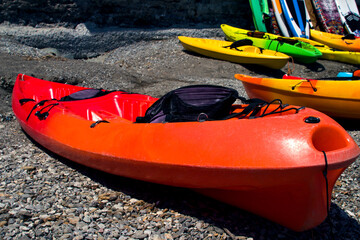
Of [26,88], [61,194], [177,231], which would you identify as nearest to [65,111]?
[61,194]

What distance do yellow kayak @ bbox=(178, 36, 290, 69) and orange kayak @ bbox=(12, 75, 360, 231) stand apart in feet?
18.2

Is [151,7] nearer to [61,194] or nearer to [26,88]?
[26,88]

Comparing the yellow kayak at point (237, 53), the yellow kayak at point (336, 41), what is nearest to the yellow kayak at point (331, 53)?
the yellow kayak at point (336, 41)

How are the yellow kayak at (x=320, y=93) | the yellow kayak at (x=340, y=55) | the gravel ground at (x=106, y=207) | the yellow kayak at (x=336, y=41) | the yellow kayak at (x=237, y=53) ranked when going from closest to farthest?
1. the gravel ground at (x=106, y=207)
2. the yellow kayak at (x=320, y=93)
3. the yellow kayak at (x=237, y=53)
4. the yellow kayak at (x=340, y=55)
5. the yellow kayak at (x=336, y=41)

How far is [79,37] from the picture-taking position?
9.42 metres

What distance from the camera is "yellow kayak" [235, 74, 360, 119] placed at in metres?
4.44

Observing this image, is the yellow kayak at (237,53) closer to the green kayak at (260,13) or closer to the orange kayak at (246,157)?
the green kayak at (260,13)

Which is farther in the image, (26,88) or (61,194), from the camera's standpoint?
(26,88)

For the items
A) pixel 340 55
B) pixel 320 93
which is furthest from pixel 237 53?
pixel 320 93

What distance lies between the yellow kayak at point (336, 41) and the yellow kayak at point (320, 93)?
628 centimetres

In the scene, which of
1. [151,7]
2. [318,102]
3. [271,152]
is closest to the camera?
[271,152]

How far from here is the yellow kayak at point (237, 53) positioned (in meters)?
7.98

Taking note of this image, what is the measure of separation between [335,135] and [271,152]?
45cm

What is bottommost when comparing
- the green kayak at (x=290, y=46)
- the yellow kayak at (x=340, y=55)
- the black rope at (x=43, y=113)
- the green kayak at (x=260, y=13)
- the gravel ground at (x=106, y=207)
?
the yellow kayak at (x=340, y=55)
